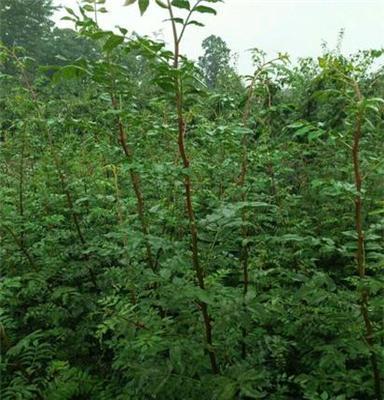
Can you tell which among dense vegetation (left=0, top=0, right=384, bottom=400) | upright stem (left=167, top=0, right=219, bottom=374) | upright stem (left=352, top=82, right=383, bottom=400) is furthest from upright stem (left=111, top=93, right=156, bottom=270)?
upright stem (left=352, top=82, right=383, bottom=400)

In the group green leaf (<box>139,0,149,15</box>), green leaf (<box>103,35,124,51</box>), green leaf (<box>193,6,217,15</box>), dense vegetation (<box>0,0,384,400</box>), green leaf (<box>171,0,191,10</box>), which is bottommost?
dense vegetation (<box>0,0,384,400</box>)

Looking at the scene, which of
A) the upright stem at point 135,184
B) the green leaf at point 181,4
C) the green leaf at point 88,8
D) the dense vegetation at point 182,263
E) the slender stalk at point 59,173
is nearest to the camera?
the green leaf at point 181,4

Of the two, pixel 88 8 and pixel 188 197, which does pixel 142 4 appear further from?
pixel 188 197

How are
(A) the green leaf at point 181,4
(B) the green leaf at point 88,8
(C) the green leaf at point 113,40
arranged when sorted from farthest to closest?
(B) the green leaf at point 88,8 → (A) the green leaf at point 181,4 → (C) the green leaf at point 113,40

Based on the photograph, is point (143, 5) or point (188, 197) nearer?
point (143, 5)

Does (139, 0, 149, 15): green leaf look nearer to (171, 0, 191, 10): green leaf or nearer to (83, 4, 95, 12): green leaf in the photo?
(171, 0, 191, 10): green leaf

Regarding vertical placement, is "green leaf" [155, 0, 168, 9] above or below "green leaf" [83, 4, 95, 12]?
below

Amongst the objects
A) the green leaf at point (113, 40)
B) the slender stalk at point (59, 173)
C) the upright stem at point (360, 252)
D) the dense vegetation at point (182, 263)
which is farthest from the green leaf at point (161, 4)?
the slender stalk at point (59, 173)

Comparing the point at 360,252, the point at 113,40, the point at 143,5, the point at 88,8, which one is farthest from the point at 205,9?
the point at 360,252

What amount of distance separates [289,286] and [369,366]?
830 mm

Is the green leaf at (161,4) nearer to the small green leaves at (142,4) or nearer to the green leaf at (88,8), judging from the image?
the small green leaves at (142,4)

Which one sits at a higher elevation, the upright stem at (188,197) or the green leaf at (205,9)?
the green leaf at (205,9)

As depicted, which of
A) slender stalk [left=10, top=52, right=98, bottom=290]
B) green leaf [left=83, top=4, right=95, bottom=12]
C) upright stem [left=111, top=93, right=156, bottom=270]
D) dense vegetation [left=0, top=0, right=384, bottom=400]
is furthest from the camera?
slender stalk [left=10, top=52, right=98, bottom=290]

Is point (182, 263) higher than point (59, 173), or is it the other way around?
point (59, 173)
